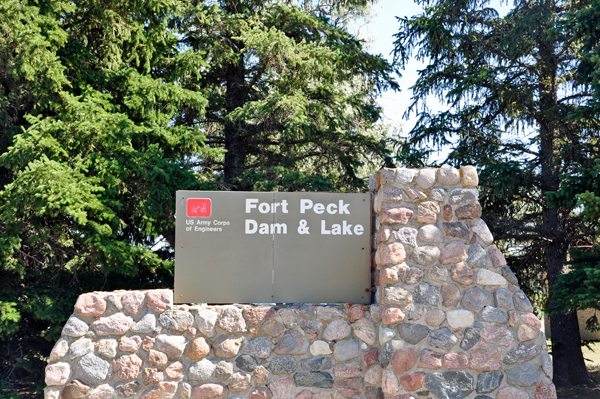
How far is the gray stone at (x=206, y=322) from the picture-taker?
443 cm

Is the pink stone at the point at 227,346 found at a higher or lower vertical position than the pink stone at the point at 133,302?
lower

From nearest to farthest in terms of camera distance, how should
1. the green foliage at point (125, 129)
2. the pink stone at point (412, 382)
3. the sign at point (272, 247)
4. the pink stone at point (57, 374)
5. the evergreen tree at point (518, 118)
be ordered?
1. the pink stone at point (412, 382)
2. the pink stone at point (57, 374)
3. the sign at point (272, 247)
4. the green foliage at point (125, 129)
5. the evergreen tree at point (518, 118)

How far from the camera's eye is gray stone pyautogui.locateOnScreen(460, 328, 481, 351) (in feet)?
14.0

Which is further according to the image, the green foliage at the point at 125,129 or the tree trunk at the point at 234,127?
the tree trunk at the point at 234,127

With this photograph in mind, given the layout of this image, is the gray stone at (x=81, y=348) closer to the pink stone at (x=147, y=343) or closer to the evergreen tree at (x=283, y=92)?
the pink stone at (x=147, y=343)

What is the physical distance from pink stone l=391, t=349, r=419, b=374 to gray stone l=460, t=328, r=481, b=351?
43 cm

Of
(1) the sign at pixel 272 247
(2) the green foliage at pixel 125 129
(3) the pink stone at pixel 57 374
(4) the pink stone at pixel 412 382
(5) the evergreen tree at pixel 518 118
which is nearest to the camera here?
(4) the pink stone at pixel 412 382

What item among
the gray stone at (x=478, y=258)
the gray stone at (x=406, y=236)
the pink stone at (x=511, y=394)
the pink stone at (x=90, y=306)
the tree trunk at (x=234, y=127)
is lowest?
the pink stone at (x=511, y=394)

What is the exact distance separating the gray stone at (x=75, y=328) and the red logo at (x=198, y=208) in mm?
1314

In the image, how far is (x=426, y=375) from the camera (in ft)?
13.9

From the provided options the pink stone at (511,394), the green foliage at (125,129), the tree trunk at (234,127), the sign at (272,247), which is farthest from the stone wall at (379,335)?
the tree trunk at (234,127)

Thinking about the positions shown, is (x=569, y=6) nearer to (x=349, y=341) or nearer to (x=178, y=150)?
(x=178, y=150)

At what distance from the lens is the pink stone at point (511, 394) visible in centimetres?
422

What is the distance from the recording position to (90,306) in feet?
14.5
